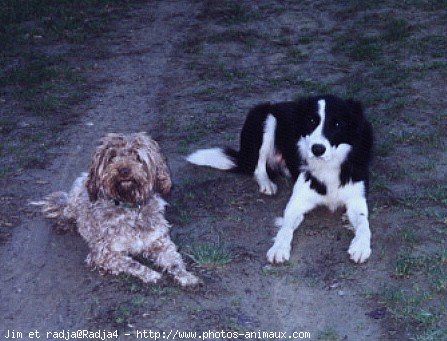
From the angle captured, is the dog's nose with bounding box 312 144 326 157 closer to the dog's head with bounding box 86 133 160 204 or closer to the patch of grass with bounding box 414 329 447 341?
the dog's head with bounding box 86 133 160 204

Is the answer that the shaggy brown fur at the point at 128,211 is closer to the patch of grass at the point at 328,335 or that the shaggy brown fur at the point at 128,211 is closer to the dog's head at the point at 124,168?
the dog's head at the point at 124,168

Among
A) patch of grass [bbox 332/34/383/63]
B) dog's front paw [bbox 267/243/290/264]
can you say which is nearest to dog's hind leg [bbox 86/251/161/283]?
dog's front paw [bbox 267/243/290/264]

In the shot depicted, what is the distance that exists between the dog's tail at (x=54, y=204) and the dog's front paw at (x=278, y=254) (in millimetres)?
1896

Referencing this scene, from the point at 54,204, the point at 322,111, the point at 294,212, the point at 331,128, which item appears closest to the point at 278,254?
the point at 294,212

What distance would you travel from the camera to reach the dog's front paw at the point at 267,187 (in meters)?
6.61

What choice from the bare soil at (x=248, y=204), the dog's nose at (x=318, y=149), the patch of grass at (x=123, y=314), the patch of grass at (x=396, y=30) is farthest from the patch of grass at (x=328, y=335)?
the patch of grass at (x=396, y=30)

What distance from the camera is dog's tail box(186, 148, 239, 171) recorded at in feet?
22.8

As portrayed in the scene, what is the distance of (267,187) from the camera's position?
6641mm

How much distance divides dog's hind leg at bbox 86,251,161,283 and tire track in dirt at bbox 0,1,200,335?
106mm

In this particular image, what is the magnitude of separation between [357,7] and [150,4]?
498 centimetres

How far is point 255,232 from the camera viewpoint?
5.82 m

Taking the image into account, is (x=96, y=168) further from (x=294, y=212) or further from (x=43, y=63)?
(x=43, y=63)

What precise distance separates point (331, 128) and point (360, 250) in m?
1.08

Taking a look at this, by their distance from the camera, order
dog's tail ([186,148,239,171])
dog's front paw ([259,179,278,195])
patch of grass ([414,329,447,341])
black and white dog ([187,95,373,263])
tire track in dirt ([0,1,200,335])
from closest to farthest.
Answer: patch of grass ([414,329,447,341]) < tire track in dirt ([0,1,200,335]) < black and white dog ([187,95,373,263]) < dog's front paw ([259,179,278,195]) < dog's tail ([186,148,239,171])
